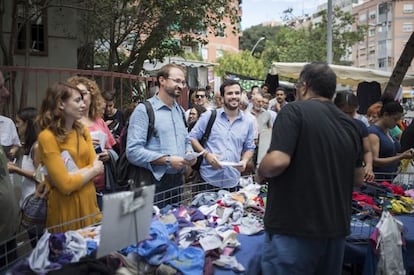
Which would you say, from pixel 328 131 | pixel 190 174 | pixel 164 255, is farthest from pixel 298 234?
pixel 190 174

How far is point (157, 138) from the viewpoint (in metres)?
4.11

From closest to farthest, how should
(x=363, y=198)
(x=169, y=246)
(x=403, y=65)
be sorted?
(x=169, y=246), (x=363, y=198), (x=403, y=65)

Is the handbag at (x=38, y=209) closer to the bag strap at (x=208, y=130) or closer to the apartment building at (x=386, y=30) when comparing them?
the bag strap at (x=208, y=130)

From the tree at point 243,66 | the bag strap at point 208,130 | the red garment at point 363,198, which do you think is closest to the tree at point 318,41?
the tree at point 243,66

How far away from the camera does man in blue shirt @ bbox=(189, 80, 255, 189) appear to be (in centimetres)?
477

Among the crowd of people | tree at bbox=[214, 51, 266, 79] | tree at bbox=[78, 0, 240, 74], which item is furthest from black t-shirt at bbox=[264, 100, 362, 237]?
tree at bbox=[214, 51, 266, 79]

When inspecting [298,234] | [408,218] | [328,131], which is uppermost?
[328,131]

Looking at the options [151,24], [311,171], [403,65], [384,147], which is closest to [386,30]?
[151,24]

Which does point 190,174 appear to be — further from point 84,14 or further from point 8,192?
point 84,14

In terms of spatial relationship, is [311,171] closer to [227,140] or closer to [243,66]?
[227,140]

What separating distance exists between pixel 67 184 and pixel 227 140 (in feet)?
6.91

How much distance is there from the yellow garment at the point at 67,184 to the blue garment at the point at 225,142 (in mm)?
1606

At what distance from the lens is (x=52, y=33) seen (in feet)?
46.0

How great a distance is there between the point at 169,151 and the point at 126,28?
950cm
